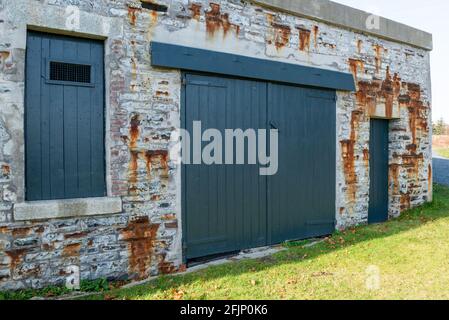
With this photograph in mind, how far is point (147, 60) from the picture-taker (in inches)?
212

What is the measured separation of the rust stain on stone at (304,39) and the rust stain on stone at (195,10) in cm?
204

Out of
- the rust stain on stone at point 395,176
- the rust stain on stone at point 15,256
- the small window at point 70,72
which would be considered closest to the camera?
the rust stain on stone at point 15,256

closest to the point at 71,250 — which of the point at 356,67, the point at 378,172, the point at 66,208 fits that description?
the point at 66,208

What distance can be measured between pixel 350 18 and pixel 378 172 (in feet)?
10.7

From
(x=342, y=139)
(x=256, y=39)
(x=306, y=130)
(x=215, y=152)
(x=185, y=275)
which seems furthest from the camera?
(x=342, y=139)

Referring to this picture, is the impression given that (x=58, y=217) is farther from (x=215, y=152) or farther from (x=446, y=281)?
(x=446, y=281)

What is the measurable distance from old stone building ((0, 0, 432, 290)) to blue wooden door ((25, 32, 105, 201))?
1cm

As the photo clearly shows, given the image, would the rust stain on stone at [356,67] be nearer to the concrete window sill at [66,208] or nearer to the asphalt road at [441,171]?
the concrete window sill at [66,208]

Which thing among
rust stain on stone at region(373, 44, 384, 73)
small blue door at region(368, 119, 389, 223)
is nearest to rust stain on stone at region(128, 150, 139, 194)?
small blue door at region(368, 119, 389, 223)

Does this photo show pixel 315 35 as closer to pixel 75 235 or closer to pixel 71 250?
pixel 75 235

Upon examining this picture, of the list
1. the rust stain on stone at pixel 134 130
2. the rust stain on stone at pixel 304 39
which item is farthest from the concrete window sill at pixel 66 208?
the rust stain on stone at pixel 304 39

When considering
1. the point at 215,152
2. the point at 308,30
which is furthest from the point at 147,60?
the point at 308,30

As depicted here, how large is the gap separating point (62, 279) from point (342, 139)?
17.4 feet

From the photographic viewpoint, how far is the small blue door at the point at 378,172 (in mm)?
8672
